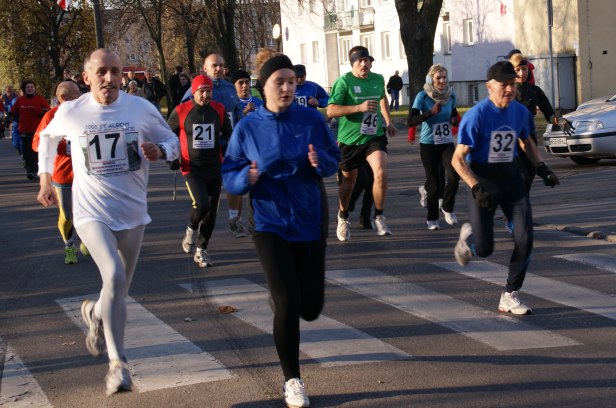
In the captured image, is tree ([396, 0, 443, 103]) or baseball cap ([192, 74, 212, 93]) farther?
tree ([396, 0, 443, 103])

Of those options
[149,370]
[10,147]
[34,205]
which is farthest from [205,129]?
[10,147]

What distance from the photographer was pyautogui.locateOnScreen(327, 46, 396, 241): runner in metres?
12.3

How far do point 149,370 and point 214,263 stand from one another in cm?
449

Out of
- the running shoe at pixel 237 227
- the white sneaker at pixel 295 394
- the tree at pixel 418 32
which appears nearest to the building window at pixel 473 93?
the tree at pixel 418 32

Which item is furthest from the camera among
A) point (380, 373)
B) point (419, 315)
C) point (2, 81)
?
point (2, 81)

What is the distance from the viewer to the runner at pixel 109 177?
21.4 feet

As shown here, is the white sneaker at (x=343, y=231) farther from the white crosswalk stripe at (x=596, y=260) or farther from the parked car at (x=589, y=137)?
the parked car at (x=589, y=137)

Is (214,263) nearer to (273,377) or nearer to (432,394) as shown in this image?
(273,377)

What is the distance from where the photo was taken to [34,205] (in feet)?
61.5

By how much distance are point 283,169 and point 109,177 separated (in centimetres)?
114

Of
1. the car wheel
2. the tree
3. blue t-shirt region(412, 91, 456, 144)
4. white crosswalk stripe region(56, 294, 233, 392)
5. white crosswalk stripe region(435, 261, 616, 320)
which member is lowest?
the car wheel

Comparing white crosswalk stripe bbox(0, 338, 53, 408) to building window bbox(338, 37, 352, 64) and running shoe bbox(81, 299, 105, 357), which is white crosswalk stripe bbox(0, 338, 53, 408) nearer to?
running shoe bbox(81, 299, 105, 357)

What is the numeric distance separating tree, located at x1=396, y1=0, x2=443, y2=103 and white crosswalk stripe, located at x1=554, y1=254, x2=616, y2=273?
61.8 ft

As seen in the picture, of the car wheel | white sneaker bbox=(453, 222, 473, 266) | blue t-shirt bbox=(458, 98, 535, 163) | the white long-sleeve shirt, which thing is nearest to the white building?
the car wheel
